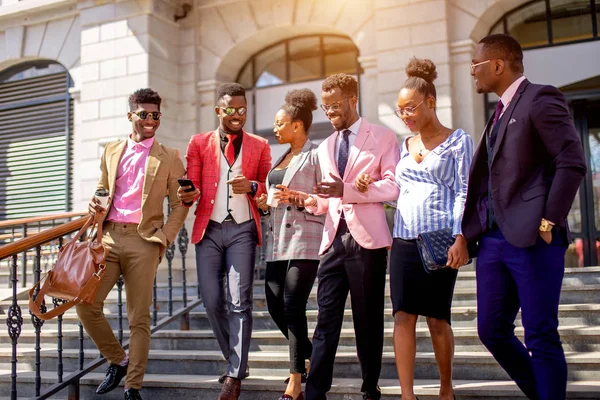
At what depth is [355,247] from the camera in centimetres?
404

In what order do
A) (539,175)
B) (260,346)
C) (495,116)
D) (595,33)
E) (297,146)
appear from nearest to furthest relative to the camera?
(539,175) < (495,116) < (297,146) < (260,346) < (595,33)

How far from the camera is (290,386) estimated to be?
14.3ft

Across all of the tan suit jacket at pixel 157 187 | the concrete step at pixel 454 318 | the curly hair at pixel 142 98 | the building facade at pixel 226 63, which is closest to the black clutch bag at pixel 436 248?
the tan suit jacket at pixel 157 187

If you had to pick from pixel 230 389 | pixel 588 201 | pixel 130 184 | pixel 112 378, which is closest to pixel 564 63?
pixel 588 201

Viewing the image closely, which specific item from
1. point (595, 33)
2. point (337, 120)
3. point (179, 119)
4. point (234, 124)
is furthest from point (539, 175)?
point (179, 119)

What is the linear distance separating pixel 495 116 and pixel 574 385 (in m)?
1.80

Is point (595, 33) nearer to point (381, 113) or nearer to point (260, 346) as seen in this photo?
point (381, 113)

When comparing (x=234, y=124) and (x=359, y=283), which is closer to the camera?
(x=359, y=283)

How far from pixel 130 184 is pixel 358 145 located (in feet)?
5.71

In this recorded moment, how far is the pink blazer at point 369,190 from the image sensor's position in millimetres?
4012

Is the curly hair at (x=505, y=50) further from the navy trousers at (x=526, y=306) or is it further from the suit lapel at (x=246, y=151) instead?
the suit lapel at (x=246, y=151)

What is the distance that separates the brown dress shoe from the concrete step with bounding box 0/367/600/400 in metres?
0.20

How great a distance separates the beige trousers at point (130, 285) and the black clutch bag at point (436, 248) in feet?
6.65

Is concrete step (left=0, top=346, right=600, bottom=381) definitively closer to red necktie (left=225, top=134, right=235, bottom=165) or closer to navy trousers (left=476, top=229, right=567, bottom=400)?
navy trousers (left=476, top=229, right=567, bottom=400)
